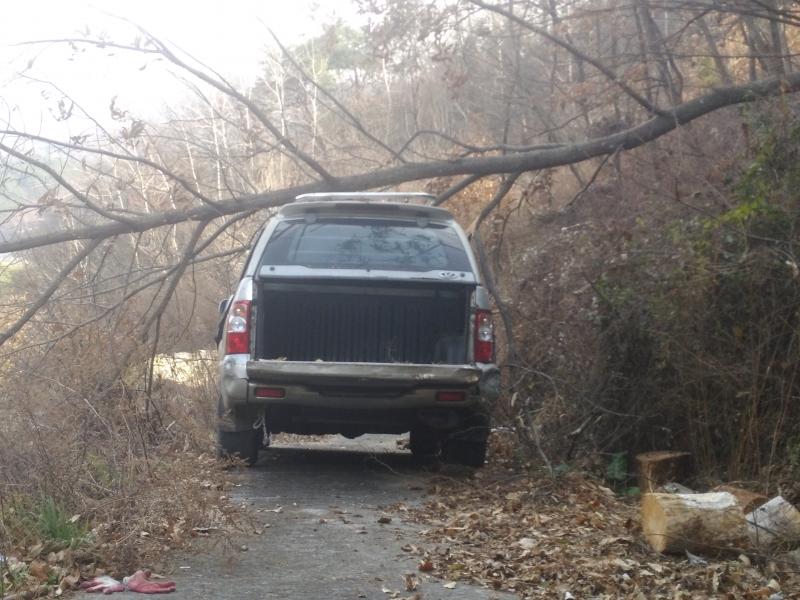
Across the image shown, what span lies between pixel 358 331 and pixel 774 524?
3622mm

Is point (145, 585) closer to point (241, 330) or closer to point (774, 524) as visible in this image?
point (241, 330)

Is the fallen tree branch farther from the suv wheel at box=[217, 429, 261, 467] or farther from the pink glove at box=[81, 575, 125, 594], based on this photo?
the pink glove at box=[81, 575, 125, 594]

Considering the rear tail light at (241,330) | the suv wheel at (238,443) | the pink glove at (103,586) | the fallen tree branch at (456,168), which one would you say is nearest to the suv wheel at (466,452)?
the suv wheel at (238,443)

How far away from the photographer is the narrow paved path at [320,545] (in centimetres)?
593

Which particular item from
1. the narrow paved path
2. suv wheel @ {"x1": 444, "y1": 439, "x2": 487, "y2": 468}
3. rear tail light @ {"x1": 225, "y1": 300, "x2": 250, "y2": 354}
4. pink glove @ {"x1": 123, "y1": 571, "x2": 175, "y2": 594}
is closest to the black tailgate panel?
rear tail light @ {"x1": 225, "y1": 300, "x2": 250, "y2": 354}

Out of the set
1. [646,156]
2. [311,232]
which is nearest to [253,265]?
[311,232]

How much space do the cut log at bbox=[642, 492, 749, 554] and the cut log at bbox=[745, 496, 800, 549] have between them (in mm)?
136

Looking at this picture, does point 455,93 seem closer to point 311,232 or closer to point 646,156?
point 646,156

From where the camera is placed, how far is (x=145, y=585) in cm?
577

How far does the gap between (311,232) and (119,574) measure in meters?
4.18

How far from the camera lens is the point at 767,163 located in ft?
30.2

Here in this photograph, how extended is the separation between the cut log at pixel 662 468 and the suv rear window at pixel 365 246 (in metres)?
2.10

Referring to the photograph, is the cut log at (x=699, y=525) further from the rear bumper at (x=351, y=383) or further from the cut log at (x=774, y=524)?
the rear bumper at (x=351, y=383)

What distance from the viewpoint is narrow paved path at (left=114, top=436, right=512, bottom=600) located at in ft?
19.4
